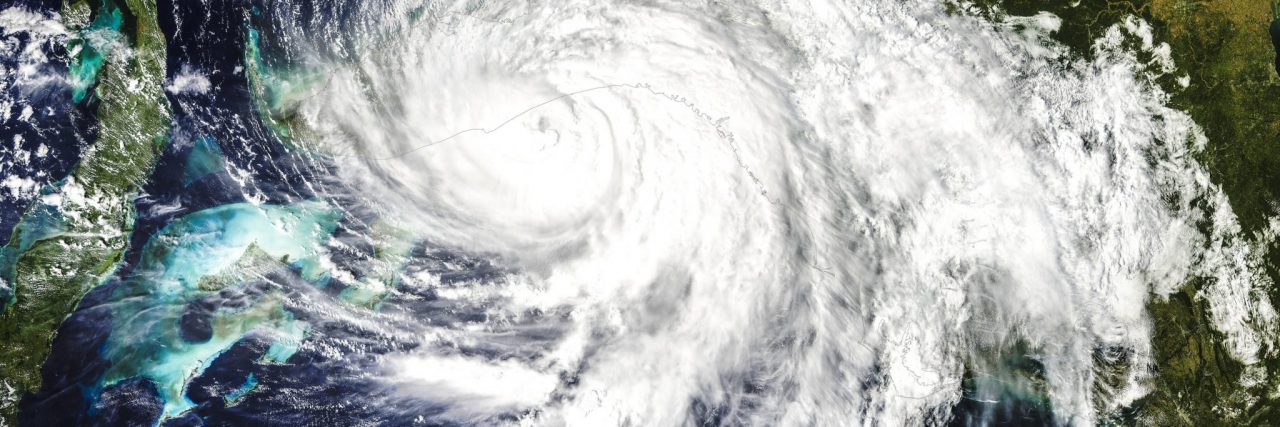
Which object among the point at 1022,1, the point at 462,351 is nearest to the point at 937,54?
the point at 1022,1

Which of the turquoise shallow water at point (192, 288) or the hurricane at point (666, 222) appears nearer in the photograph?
the hurricane at point (666, 222)

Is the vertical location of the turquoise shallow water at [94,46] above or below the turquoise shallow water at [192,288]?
above

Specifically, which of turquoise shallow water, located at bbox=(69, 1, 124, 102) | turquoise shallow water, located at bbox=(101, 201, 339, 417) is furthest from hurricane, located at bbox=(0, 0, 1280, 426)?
turquoise shallow water, located at bbox=(69, 1, 124, 102)

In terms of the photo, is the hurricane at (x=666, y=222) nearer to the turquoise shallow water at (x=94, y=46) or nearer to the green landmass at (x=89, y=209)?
the green landmass at (x=89, y=209)

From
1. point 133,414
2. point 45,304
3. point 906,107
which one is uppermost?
point 906,107

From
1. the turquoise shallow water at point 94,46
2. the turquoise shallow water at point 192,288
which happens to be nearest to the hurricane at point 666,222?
the turquoise shallow water at point 192,288

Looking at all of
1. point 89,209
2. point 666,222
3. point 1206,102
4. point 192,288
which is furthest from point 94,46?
point 1206,102

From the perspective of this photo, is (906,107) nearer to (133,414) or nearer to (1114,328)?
(1114,328)
